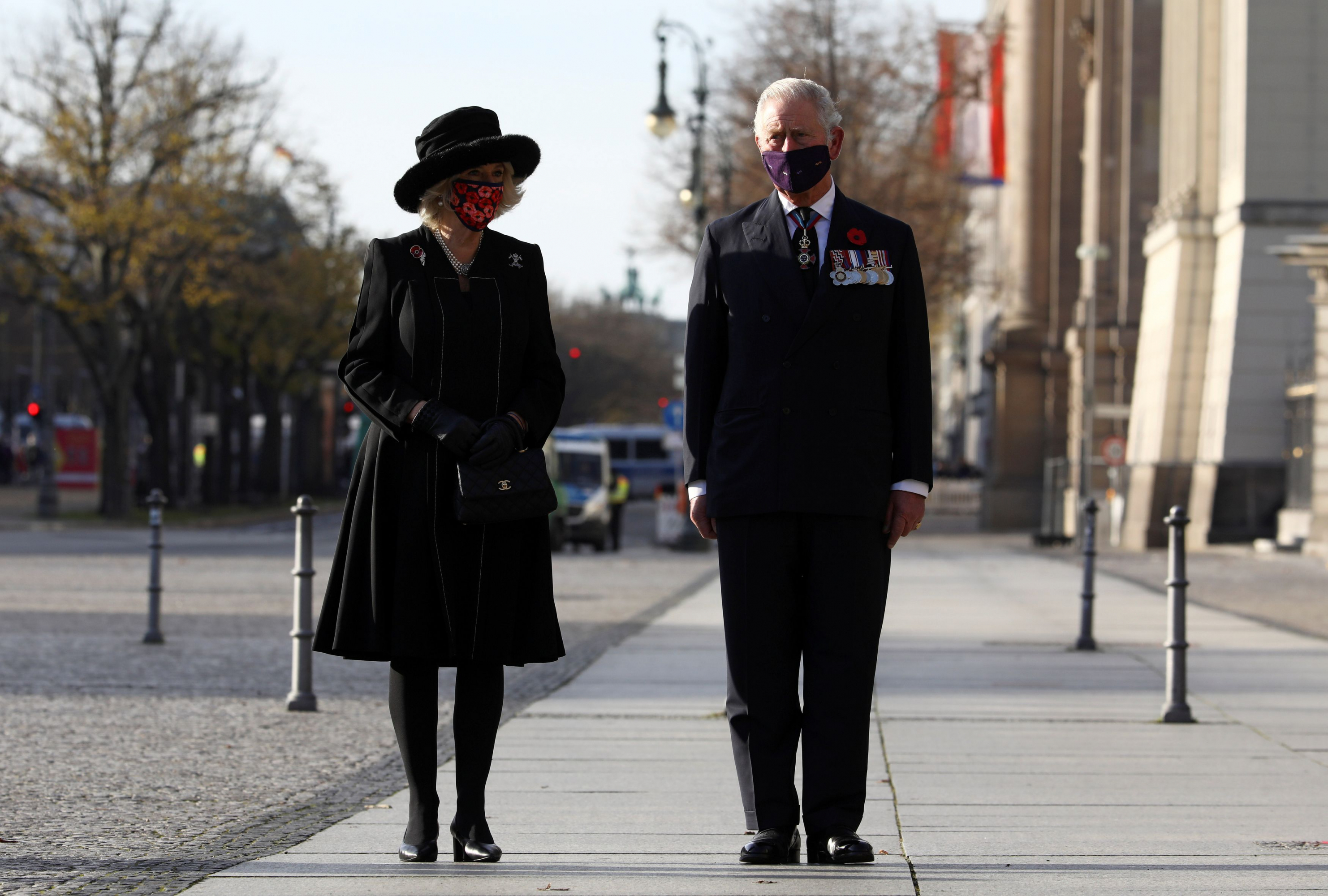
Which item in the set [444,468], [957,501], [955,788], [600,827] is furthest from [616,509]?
[444,468]

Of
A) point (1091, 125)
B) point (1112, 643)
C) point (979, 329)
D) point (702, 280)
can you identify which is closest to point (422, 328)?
point (702, 280)

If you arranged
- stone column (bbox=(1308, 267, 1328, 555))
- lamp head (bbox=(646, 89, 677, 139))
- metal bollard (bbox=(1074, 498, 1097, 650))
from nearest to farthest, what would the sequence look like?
1. metal bollard (bbox=(1074, 498, 1097, 650))
2. stone column (bbox=(1308, 267, 1328, 555))
3. lamp head (bbox=(646, 89, 677, 139))

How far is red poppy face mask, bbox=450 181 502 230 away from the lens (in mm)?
4906

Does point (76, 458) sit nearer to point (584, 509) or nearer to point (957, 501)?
point (957, 501)

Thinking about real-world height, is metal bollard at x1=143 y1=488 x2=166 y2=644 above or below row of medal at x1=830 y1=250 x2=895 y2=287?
below

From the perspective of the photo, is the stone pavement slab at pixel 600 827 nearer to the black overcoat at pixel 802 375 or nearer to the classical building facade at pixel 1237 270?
the black overcoat at pixel 802 375

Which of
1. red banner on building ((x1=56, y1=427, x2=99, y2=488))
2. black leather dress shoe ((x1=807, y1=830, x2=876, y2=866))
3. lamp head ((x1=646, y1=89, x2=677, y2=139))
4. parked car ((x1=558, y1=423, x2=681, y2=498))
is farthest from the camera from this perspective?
parked car ((x1=558, y1=423, x2=681, y2=498))

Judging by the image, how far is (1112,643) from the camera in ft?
42.2

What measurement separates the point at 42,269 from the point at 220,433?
51.6 feet

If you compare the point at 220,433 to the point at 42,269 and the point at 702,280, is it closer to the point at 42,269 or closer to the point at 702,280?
the point at 42,269

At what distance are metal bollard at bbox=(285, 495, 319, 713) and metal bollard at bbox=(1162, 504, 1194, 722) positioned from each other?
4.07 metres

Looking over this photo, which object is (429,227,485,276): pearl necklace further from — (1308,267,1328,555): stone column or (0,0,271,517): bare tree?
(0,0,271,517): bare tree

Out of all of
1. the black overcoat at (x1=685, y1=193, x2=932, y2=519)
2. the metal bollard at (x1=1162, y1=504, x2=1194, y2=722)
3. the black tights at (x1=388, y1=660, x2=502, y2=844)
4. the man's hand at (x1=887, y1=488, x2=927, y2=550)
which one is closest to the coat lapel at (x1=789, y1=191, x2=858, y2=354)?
the black overcoat at (x1=685, y1=193, x2=932, y2=519)

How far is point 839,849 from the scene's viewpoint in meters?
4.75
